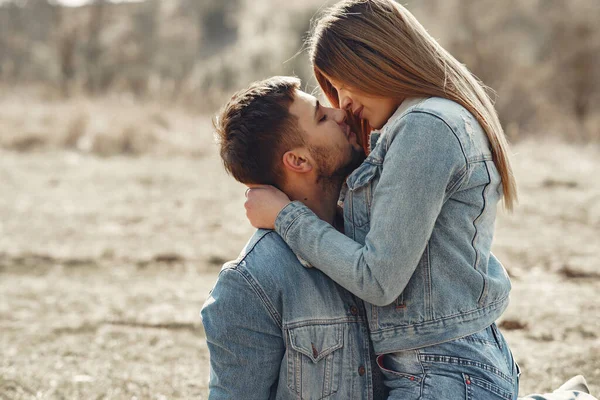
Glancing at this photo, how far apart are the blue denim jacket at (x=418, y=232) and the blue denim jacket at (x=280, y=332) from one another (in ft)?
0.30

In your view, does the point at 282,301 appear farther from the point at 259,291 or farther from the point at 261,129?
the point at 261,129

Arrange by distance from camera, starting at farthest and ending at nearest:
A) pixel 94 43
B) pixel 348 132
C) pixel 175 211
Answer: pixel 94 43 < pixel 175 211 < pixel 348 132

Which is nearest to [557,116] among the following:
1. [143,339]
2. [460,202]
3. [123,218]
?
[123,218]

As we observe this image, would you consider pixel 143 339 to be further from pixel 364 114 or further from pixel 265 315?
pixel 364 114

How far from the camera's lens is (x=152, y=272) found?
521 cm

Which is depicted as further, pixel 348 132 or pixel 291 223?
pixel 348 132

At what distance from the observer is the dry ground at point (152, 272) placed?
3303mm

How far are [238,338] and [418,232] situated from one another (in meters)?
0.64

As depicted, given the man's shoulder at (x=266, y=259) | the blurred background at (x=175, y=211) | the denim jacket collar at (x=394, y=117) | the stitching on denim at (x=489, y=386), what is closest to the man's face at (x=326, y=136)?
the denim jacket collar at (x=394, y=117)

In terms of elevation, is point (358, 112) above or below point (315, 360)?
above

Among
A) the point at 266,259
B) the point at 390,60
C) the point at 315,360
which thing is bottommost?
the point at 315,360

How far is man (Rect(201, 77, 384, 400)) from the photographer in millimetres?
2008

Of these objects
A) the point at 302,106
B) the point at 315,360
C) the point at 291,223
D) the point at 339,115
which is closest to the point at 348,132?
the point at 339,115

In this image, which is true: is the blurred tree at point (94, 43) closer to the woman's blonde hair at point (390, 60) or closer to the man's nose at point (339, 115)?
the man's nose at point (339, 115)
